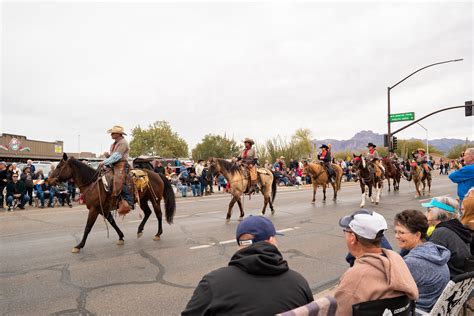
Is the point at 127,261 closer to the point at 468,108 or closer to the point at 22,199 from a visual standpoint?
the point at 22,199

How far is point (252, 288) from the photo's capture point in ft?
6.75

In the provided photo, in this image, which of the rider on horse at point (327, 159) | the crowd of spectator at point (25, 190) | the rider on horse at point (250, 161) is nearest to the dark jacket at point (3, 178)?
the crowd of spectator at point (25, 190)

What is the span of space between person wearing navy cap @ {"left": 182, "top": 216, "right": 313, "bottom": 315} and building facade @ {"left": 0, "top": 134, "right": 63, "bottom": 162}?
45788mm

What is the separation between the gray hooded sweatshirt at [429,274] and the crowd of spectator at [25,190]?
14.6m

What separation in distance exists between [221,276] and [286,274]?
457 mm

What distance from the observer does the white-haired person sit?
11.8ft

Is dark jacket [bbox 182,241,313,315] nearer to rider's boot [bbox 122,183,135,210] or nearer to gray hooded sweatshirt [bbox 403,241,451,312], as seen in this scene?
gray hooded sweatshirt [bbox 403,241,451,312]

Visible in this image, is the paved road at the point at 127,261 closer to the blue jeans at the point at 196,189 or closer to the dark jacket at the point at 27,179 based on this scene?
the dark jacket at the point at 27,179

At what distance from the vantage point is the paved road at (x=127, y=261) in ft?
15.5

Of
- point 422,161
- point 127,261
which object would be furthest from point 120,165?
point 422,161

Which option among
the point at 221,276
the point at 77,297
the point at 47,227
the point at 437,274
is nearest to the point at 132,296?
the point at 77,297

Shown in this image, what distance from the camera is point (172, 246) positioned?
7.76 metres

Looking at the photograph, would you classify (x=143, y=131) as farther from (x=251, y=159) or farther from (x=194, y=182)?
(x=251, y=159)

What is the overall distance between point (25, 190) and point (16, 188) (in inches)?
14.8
